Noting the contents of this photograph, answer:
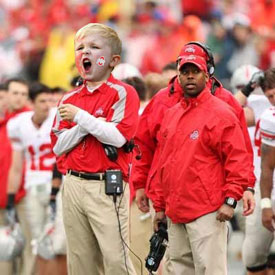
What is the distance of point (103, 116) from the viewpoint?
9.10 m

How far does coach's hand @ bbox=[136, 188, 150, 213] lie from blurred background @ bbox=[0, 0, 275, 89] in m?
7.24

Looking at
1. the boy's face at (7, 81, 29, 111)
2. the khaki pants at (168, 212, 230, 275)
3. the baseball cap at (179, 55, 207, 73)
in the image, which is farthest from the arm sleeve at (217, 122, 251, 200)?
the boy's face at (7, 81, 29, 111)

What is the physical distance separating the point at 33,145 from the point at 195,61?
4395 mm

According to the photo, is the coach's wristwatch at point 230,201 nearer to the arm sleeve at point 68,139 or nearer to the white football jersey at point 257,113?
the arm sleeve at point 68,139

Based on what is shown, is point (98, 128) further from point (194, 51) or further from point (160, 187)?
point (194, 51)

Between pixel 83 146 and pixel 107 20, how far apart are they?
11804 mm

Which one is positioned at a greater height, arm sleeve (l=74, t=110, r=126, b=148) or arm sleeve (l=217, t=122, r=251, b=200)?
arm sleeve (l=74, t=110, r=126, b=148)

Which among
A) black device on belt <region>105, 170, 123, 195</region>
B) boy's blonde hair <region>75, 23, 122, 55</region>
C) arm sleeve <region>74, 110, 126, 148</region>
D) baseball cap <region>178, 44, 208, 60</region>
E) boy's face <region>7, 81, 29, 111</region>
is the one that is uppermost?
boy's blonde hair <region>75, 23, 122, 55</region>

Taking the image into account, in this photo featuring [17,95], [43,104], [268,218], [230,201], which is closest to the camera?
[230,201]

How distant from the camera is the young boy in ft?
29.6

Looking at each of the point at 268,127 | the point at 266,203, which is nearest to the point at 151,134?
the point at 268,127

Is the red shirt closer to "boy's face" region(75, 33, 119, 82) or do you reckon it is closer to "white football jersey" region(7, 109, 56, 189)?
"boy's face" region(75, 33, 119, 82)

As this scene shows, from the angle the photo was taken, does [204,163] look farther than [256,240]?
No

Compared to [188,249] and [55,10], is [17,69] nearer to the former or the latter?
[55,10]
